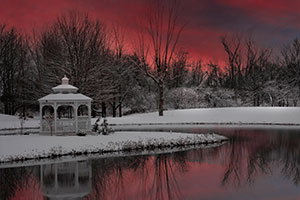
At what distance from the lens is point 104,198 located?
9406mm

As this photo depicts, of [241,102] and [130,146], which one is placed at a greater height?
[241,102]

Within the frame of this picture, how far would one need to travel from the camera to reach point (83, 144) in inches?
729

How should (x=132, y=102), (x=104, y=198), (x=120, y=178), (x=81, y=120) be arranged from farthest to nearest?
(x=132, y=102) → (x=81, y=120) → (x=120, y=178) → (x=104, y=198)

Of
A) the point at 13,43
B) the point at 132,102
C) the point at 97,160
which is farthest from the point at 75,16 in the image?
the point at 97,160

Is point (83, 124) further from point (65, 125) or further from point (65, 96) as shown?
point (65, 96)

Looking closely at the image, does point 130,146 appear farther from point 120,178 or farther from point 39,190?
point 39,190

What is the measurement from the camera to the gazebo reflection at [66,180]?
400 inches

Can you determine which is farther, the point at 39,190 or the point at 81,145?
the point at 81,145

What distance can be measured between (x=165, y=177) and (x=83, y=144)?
7.82 metres

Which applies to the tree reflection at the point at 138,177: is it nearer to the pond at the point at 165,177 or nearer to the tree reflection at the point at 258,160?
the pond at the point at 165,177

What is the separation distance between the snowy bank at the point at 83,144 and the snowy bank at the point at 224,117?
17992 millimetres

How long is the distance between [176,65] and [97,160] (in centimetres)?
5234

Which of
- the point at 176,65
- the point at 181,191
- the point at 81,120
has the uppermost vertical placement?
the point at 176,65

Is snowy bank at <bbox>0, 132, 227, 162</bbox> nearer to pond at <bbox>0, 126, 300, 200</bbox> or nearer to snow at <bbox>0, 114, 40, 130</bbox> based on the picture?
pond at <bbox>0, 126, 300, 200</bbox>
